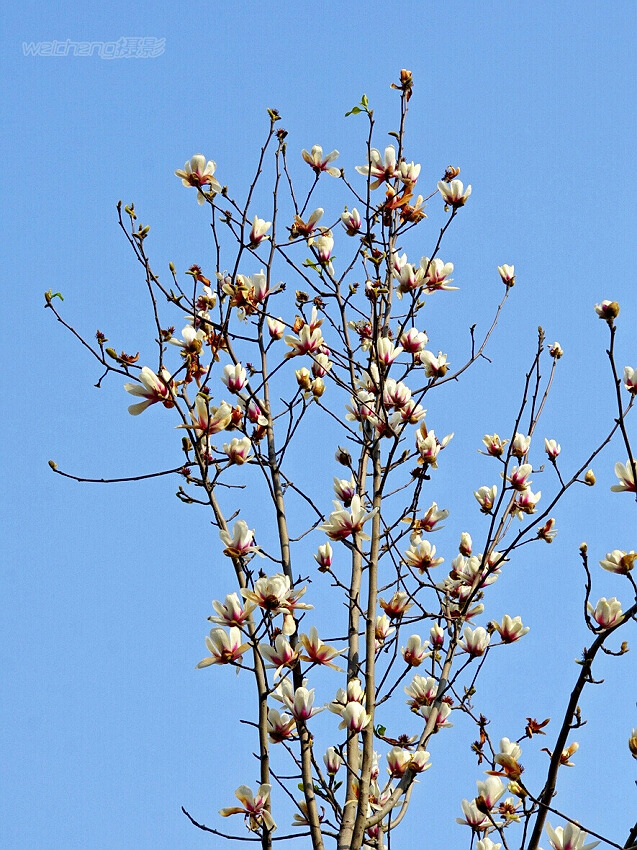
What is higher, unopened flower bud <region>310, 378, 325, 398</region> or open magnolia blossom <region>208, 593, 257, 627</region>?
unopened flower bud <region>310, 378, 325, 398</region>

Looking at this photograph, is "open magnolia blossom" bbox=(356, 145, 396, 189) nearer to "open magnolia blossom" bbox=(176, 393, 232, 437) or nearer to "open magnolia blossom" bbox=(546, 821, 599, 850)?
"open magnolia blossom" bbox=(176, 393, 232, 437)

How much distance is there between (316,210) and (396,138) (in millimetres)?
415

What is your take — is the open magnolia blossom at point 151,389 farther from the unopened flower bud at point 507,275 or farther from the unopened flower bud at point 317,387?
the unopened flower bud at point 507,275

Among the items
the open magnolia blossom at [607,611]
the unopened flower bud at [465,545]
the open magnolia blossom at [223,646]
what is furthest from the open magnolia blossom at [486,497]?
the open magnolia blossom at [223,646]

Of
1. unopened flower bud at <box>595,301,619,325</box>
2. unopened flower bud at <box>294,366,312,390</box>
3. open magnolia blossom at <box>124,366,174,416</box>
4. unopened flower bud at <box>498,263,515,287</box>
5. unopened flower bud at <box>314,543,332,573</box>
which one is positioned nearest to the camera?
unopened flower bud at <box>595,301,619,325</box>

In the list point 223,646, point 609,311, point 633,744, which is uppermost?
point 609,311

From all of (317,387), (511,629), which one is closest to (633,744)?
(511,629)

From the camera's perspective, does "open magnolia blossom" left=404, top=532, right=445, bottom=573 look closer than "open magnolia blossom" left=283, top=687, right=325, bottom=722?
No

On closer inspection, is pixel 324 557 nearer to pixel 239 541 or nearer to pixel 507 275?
pixel 239 541

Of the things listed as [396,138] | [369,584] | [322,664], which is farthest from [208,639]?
[396,138]

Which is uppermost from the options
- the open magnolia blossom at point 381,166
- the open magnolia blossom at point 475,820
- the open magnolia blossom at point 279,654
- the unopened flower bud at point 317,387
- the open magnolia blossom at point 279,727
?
the open magnolia blossom at point 381,166

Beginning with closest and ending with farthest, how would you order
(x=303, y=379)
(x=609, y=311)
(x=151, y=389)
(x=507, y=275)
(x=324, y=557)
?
(x=609, y=311)
(x=151, y=389)
(x=324, y=557)
(x=303, y=379)
(x=507, y=275)

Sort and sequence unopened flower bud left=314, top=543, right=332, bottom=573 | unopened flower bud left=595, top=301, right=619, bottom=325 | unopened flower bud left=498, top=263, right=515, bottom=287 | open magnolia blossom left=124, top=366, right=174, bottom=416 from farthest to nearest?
1. unopened flower bud left=498, top=263, right=515, bottom=287
2. unopened flower bud left=314, top=543, right=332, bottom=573
3. open magnolia blossom left=124, top=366, right=174, bottom=416
4. unopened flower bud left=595, top=301, right=619, bottom=325

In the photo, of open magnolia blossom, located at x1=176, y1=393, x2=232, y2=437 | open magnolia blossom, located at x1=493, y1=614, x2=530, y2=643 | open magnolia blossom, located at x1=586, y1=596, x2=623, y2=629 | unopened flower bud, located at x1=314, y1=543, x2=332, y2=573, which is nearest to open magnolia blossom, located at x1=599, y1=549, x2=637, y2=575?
open magnolia blossom, located at x1=586, y1=596, x2=623, y2=629
